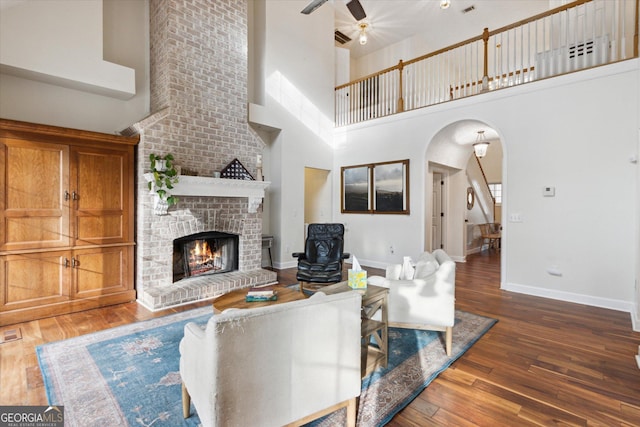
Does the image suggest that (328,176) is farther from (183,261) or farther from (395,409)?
(395,409)

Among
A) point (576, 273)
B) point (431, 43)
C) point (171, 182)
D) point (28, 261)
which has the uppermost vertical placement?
point (431, 43)

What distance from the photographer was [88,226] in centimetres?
378

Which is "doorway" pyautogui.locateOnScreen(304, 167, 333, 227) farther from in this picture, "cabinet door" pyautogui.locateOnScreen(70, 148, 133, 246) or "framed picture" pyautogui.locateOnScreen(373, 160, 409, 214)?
"cabinet door" pyautogui.locateOnScreen(70, 148, 133, 246)

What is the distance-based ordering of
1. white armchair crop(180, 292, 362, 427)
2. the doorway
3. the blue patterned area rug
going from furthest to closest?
1. the doorway
2. the blue patterned area rug
3. white armchair crop(180, 292, 362, 427)

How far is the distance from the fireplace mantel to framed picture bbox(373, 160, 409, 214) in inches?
102

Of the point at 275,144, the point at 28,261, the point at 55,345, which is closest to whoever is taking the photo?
the point at 55,345

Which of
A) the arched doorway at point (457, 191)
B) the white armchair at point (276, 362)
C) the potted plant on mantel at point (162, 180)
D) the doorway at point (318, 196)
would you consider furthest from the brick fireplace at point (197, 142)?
the arched doorway at point (457, 191)

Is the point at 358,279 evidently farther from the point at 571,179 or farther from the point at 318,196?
the point at 318,196

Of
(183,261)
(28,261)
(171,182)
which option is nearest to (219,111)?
(171,182)


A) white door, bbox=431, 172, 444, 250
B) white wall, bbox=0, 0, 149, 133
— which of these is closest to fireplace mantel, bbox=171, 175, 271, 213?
white wall, bbox=0, 0, 149, 133

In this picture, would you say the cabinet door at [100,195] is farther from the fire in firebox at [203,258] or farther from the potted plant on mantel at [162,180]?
the fire in firebox at [203,258]

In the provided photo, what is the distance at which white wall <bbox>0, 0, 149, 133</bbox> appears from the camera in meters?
3.42

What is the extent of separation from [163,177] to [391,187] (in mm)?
4269

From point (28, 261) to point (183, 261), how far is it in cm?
177
